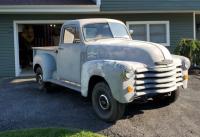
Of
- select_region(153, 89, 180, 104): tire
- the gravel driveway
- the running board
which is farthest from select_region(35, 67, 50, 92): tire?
select_region(153, 89, 180, 104): tire

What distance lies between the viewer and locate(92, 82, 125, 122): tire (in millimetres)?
7355

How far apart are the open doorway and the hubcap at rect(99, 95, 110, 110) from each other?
8659 mm

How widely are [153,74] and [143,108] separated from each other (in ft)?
5.11

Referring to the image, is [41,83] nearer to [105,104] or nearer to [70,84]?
[70,84]

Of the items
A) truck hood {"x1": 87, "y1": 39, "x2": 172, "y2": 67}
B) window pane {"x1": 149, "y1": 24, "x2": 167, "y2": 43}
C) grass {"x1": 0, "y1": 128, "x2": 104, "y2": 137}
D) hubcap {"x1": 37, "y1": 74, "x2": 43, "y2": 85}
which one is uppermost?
window pane {"x1": 149, "y1": 24, "x2": 167, "y2": 43}

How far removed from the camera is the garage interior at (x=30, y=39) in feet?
60.4

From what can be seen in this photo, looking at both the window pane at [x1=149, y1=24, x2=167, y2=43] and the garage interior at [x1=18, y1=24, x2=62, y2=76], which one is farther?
the garage interior at [x1=18, y1=24, x2=62, y2=76]

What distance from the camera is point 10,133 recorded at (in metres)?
7.09

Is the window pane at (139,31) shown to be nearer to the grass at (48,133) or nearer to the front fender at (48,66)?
the front fender at (48,66)

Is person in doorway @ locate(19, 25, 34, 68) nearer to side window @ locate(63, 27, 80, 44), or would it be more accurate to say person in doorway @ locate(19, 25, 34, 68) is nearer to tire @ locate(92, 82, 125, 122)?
side window @ locate(63, 27, 80, 44)

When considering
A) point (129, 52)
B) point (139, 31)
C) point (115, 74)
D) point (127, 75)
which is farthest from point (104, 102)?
point (139, 31)

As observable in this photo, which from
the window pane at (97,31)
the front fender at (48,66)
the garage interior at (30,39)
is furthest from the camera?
the garage interior at (30,39)

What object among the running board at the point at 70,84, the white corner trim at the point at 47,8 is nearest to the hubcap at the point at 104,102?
the running board at the point at 70,84

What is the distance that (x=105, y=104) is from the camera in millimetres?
7684
